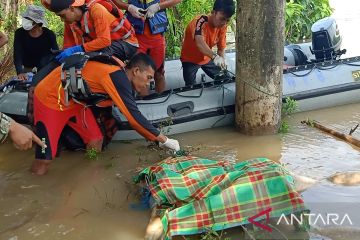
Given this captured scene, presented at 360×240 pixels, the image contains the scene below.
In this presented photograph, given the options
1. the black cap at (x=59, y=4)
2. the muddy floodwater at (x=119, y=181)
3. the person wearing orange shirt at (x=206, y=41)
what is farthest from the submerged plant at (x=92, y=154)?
the person wearing orange shirt at (x=206, y=41)

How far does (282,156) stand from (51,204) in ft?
6.63

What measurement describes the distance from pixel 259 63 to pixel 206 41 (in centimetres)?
94

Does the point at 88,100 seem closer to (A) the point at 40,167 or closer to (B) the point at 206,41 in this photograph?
(A) the point at 40,167

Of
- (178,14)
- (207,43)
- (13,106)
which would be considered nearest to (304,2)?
(178,14)

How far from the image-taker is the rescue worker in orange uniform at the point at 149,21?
16.3ft

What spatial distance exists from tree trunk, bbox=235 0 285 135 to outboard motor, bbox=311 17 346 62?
1.62m

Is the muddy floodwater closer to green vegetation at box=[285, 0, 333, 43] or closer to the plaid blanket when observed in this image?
the plaid blanket

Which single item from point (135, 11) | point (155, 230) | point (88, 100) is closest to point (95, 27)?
point (88, 100)

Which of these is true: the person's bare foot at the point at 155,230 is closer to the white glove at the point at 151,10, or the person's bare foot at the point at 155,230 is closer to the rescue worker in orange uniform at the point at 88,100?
the rescue worker in orange uniform at the point at 88,100

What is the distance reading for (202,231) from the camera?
105 inches

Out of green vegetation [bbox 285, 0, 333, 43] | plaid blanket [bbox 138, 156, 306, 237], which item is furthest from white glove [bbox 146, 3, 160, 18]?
green vegetation [bbox 285, 0, 333, 43]

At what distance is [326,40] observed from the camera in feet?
19.6

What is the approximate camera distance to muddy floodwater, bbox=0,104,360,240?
9.75 feet

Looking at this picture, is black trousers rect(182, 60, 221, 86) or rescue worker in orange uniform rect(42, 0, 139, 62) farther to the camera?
black trousers rect(182, 60, 221, 86)
